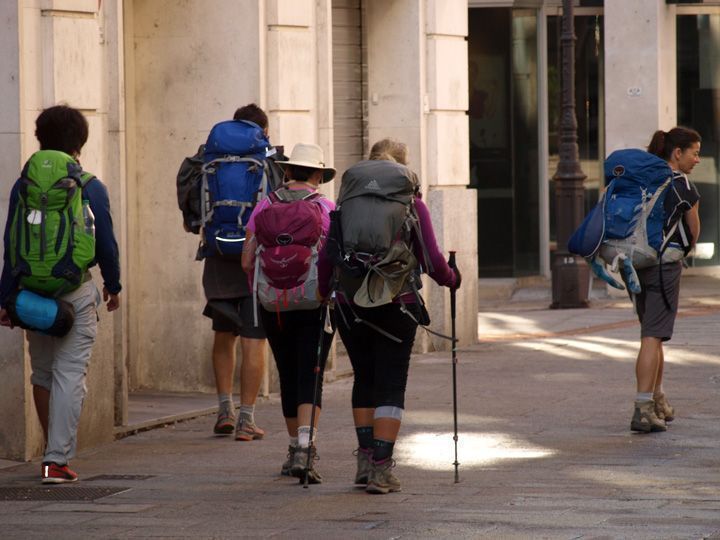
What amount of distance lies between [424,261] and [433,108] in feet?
25.4

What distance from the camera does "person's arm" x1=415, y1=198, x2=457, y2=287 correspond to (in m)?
8.71

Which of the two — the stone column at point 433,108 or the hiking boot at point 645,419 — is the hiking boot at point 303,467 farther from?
the stone column at point 433,108

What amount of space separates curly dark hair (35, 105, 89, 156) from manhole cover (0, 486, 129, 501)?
5.73 ft

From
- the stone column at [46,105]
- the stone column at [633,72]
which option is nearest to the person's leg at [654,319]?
the stone column at [46,105]

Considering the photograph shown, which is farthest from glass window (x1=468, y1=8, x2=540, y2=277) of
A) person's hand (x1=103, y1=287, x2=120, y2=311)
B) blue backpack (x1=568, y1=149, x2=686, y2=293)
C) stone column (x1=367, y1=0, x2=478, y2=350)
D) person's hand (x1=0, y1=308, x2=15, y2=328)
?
person's hand (x1=0, y1=308, x2=15, y2=328)

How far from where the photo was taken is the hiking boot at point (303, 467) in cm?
904

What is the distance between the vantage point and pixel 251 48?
42.9 ft

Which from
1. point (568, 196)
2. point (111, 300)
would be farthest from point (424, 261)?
point (568, 196)

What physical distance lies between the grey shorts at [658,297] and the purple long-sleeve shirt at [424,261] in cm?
249

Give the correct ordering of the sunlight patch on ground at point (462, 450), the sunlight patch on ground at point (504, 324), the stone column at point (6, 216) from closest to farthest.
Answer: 1. the sunlight patch on ground at point (462, 450)
2. the stone column at point (6, 216)
3. the sunlight patch on ground at point (504, 324)

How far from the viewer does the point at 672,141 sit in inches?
437

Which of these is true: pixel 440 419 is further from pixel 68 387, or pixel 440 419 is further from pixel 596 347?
pixel 596 347

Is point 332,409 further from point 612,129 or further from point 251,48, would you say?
point 612,129

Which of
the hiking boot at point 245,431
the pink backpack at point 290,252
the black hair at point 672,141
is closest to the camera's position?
the pink backpack at point 290,252
